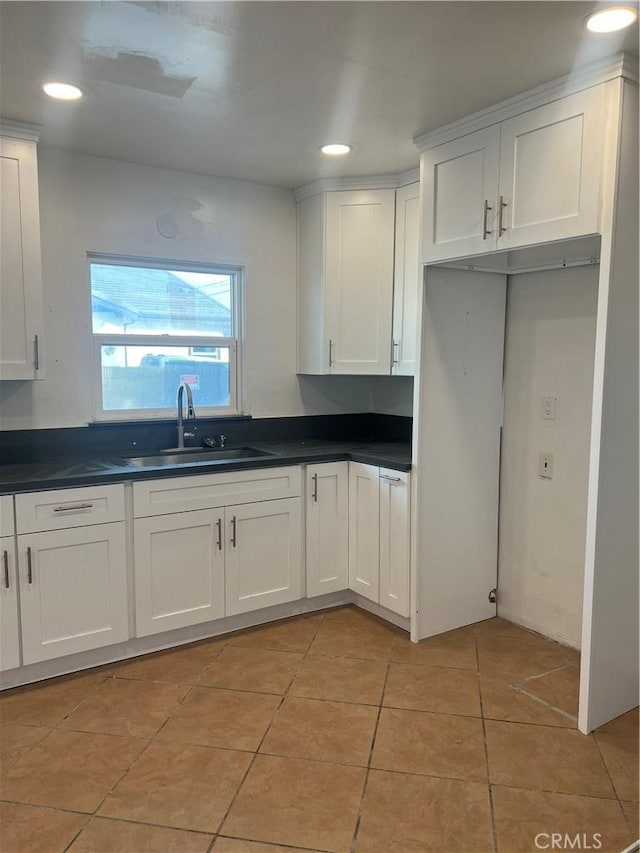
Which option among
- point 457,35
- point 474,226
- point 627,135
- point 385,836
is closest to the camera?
point 385,836

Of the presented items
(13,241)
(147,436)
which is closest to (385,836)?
(147,436)

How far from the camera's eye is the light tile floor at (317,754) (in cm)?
185

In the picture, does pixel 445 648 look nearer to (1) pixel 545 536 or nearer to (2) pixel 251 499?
(1) pixel 545 536

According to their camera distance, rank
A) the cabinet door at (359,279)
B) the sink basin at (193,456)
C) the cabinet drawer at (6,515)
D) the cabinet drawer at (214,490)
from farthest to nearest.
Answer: the cabinet door at (359,279) → the sink basin at (193,456) → the cabinet drawer at (214,490) → the cabinet drawer at (6,515)

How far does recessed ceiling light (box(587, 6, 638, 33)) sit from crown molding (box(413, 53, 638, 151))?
7.5 inches

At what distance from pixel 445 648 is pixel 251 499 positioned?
1196 millimetres

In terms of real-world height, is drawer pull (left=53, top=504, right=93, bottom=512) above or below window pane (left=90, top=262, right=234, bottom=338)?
below

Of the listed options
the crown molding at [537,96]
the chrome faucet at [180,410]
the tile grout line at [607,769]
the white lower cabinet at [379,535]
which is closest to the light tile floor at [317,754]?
the tile grout line at [607,769]

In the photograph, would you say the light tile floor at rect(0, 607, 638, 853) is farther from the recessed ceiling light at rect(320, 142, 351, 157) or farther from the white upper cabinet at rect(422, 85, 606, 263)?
the recessed ceiling light at rect(320, 142, 351, 157)

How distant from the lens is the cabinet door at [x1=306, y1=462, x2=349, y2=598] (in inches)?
132

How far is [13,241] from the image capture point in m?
2.69

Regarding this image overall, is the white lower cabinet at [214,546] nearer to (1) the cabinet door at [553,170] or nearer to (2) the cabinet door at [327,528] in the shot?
(2) the cabinet door at [327,528]

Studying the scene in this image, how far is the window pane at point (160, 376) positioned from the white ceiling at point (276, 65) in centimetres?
105

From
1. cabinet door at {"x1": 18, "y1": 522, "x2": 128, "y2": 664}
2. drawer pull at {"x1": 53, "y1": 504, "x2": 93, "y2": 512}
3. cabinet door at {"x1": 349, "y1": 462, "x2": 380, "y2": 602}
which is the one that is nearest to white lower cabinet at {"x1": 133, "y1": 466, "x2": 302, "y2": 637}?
cabinet door at {"x1": 18, "y1": 522, "x2": 128, "y2": 664}
